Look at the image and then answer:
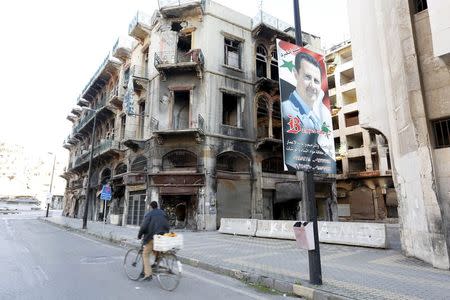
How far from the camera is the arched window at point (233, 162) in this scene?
21211mm

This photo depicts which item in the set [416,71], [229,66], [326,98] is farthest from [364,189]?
[326,98]

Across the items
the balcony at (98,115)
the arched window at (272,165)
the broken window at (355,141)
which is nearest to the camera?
the arched window at (272,165)

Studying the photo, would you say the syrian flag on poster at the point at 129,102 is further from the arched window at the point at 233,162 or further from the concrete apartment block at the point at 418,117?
the concrete apartment block at the point at 418,117

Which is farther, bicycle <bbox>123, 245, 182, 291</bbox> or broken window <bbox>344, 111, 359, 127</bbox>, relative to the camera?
broken window <bbox>344, 111, 359, 127</bbox>

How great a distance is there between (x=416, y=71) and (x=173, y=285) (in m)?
8.62

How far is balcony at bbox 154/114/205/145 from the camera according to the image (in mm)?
19531

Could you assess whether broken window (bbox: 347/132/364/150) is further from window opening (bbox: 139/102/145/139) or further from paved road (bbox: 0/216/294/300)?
paved road (bbox: 0/216/294/300)

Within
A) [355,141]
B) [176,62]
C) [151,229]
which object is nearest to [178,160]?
[176,62]

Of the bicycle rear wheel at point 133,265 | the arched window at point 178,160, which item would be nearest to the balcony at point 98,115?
the arched window at point 178,160

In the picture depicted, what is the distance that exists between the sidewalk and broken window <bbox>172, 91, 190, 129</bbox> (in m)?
11.8

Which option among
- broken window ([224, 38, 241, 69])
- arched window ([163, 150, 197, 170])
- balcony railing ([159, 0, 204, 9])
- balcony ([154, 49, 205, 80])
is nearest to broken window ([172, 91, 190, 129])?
balcony ([154, 49, 205, 80])

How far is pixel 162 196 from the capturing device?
2011 cm

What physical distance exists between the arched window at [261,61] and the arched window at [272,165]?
22.3 ft

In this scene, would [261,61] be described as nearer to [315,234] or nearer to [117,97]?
[117,97]
